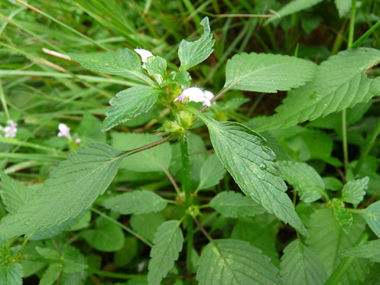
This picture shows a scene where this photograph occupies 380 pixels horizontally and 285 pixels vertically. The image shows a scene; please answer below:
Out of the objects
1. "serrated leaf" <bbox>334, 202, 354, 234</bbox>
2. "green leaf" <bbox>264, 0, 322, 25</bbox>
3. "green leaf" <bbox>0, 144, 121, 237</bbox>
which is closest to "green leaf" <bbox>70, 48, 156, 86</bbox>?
"green leaf" <bbox>0, 144, 121, 237</bbox>

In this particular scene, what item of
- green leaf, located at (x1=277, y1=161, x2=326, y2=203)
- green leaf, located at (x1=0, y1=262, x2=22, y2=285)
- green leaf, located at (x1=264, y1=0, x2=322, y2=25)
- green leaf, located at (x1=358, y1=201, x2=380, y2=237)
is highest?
green leaf, located at (x1=264, y1=0, x2=322, y2=25)

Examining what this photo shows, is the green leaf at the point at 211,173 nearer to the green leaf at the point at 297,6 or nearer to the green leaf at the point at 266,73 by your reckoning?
the green leaf at the point at 266,73

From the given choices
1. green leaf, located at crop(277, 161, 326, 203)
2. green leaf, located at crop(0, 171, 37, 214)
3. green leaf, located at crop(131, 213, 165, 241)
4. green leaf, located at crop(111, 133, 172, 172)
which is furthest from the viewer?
green leaf, located at crop(131, 213, 165, 241)

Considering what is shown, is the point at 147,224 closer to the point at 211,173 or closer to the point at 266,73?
the point at 211,173


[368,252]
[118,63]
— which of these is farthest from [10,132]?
[368,252]

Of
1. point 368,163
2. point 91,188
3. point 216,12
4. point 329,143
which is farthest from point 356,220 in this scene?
point 216,12

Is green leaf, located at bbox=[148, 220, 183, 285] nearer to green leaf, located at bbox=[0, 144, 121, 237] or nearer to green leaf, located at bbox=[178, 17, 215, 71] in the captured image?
green leaf, located at bbox=[0, 144, 121, 237]

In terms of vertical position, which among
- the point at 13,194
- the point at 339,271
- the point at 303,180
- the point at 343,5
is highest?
the point at 343,5

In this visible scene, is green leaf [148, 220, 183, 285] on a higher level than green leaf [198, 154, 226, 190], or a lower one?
lower

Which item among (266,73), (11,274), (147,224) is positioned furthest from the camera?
(147,224)
